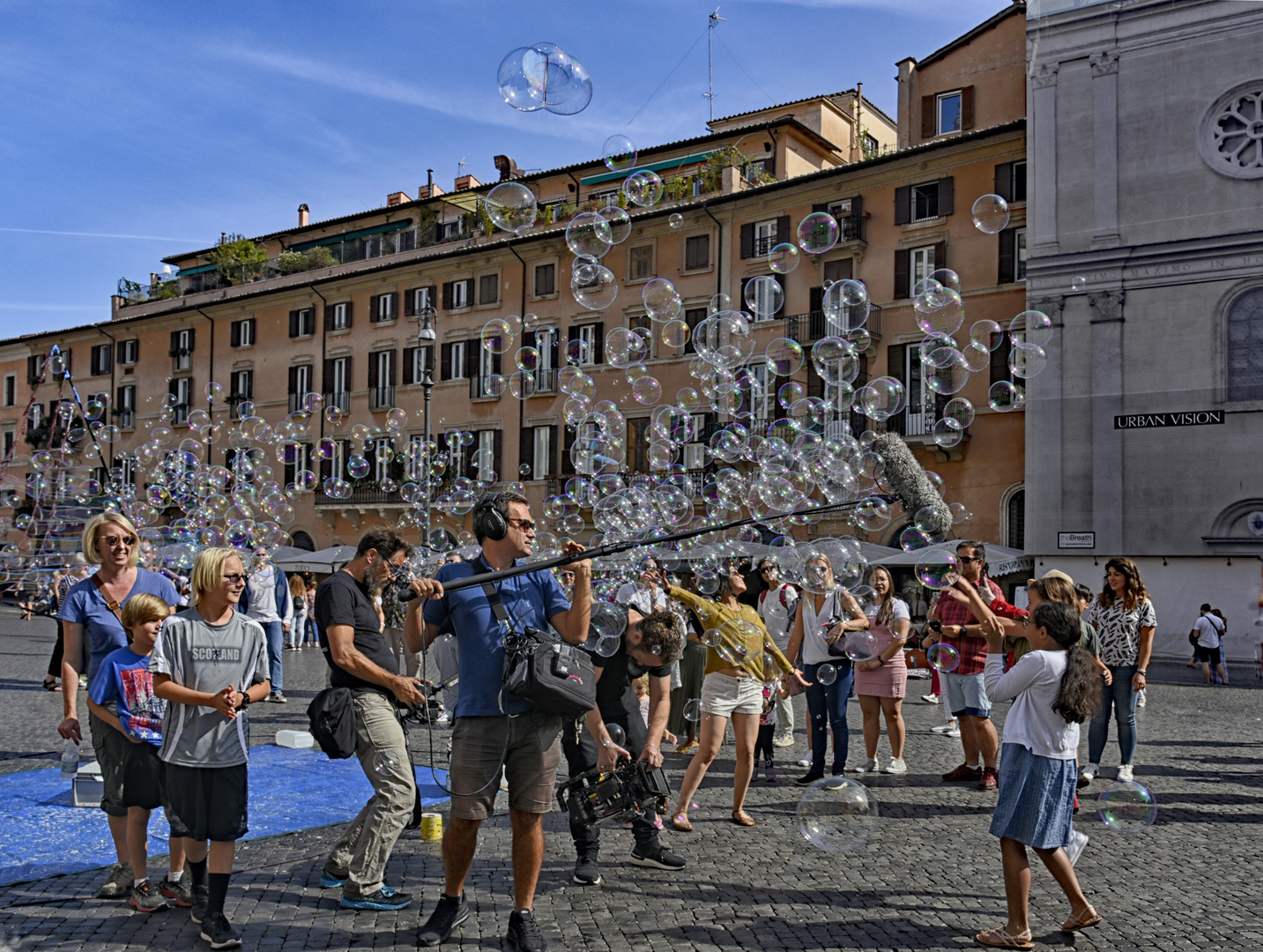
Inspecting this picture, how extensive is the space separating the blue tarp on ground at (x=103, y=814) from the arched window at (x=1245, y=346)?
18.2 m

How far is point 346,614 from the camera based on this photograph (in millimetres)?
4602

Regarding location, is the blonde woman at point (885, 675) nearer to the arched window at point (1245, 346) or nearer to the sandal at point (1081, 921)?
the sandal at point (1081, 921)

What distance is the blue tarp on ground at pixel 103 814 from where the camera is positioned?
5.20m

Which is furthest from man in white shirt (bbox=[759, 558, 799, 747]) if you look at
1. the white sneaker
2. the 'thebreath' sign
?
the 'thebreath' sign

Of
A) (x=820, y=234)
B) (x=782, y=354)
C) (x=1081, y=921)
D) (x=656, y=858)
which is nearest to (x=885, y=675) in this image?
(x=656, y=858)

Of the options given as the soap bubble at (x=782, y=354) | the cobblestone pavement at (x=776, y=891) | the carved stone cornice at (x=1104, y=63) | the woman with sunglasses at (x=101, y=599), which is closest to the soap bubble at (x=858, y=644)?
the cobblestone pavement at (x=776, y=891)

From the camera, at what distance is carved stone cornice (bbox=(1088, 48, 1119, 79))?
852 inches

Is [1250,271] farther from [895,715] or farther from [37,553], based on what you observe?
[37,553]

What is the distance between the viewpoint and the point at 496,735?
4.05 meters

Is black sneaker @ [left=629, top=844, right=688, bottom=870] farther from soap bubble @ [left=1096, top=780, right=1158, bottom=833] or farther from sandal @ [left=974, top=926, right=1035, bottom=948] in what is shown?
soap bubble @ [left=1096, top=780, right=1158, bottom=833]

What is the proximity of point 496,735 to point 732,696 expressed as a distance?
87.4 inches

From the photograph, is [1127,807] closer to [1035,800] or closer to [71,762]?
[1035,800]

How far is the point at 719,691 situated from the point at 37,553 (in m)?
16.4

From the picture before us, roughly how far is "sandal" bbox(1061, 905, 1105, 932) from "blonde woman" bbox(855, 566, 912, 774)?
3.18 m
